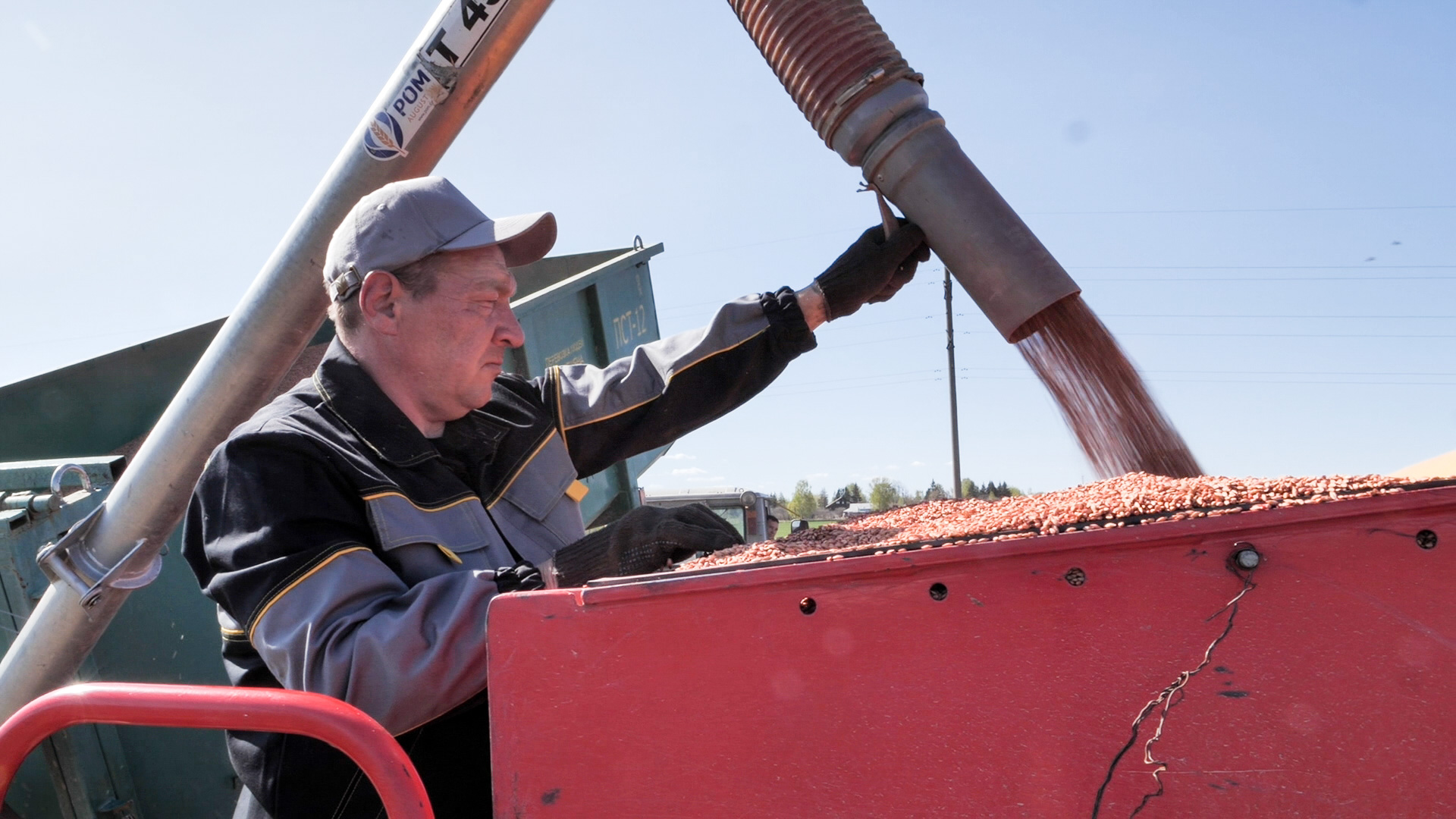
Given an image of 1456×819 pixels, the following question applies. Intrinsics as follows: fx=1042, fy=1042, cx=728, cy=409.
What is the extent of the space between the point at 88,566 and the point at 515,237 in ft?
5.05

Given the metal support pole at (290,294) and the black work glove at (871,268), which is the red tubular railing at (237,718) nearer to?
the metal support pole at (290,294)

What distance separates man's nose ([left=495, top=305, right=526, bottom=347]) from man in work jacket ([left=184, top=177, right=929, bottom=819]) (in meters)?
0.01

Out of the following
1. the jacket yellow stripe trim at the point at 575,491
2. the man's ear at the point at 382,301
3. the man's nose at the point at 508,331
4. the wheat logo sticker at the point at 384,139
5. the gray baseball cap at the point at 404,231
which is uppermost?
the wheat logo sticker at the point at 384,139

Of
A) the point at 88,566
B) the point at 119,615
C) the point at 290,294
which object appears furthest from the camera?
the point at 119,615

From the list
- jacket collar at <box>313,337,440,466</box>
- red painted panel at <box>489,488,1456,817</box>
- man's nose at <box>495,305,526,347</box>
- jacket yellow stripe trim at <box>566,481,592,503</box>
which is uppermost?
man's nose at <box>495,305,526,347</box>

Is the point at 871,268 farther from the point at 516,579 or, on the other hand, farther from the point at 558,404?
the point at 516,579

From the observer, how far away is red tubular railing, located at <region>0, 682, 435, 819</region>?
1284mm

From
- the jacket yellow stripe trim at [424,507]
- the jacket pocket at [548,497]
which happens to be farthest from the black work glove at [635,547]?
the jacket pocket at [548,497]

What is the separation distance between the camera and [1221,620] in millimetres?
1169

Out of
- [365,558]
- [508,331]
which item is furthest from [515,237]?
[365,558]

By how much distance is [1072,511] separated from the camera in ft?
4.53

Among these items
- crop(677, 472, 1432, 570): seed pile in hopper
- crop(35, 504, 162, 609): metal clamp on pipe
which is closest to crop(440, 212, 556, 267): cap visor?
crop(677, 472, 1432, 570): seed pile in hopper

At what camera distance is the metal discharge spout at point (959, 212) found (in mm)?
2125

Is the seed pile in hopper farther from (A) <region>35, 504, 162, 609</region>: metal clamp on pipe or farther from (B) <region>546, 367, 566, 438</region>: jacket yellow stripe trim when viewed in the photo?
(A) <region>35, 504, 162, 609</region>: metal clamp on pipe
